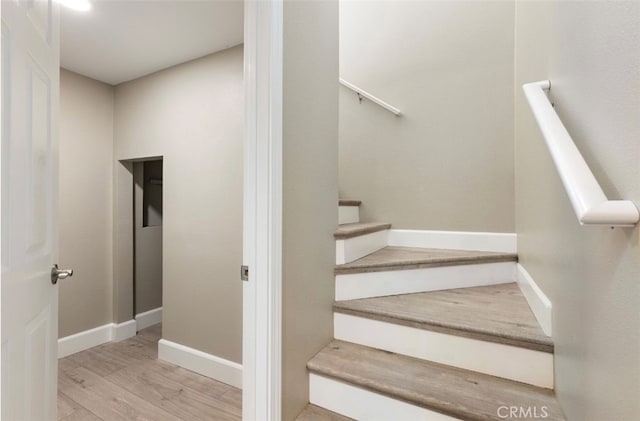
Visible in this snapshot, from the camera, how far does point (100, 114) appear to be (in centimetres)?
282

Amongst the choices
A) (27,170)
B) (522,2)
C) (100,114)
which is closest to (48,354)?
(27,170)

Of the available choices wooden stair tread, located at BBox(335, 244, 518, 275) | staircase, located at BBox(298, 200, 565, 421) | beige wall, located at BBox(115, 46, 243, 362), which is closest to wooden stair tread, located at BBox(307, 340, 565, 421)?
staircase, located at BBox(298, 200, 565, 421)

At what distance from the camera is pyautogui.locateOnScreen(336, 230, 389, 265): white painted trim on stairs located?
5.49 ft

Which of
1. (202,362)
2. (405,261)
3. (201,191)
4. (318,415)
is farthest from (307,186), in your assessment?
(202,362)

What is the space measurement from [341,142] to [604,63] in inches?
80.1

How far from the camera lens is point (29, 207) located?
817 millimetres

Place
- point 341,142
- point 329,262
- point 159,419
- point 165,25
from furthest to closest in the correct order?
1. point 341,142
2. point 165,25
3. point 159,419
4. point 329,262

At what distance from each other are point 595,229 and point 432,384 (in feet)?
2.76

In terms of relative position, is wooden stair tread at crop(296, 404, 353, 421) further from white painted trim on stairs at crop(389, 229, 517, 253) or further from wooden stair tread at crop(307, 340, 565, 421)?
white painted trim on stairs at crop(389, 229, 517, 253)

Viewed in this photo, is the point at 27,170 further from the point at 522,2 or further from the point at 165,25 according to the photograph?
the point at 522,2

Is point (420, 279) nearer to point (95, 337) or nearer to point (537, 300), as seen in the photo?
point (537, 300)

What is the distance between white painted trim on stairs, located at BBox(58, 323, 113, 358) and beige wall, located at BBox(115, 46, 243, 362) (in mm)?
811

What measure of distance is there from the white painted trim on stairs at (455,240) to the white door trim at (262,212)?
1.48 meters

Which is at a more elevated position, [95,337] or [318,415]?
[318,415]
